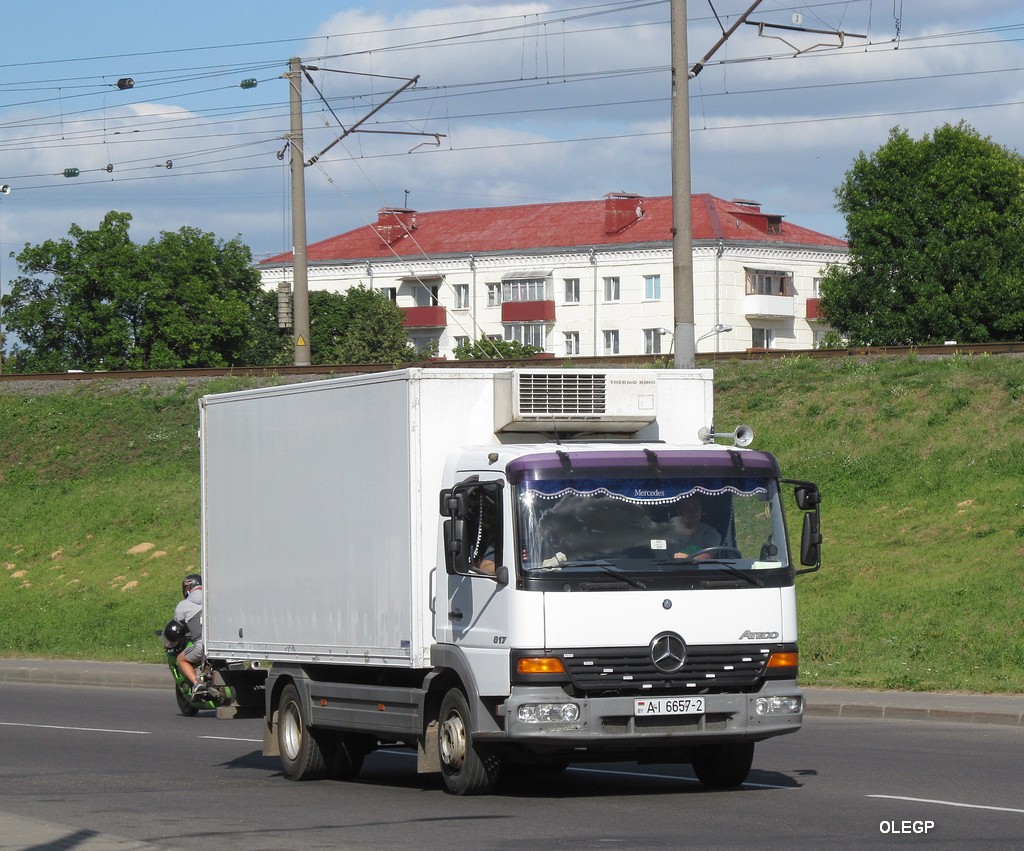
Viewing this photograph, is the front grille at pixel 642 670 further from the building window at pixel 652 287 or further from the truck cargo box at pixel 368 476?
the building window at pixel 652 287

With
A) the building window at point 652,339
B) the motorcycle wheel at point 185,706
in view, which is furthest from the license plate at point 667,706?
the building window at point 652,339

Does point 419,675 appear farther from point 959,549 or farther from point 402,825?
point 959,549

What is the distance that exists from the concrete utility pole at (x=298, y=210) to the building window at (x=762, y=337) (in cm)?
6350

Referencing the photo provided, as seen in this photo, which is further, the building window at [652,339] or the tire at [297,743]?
the building window at [652,339]

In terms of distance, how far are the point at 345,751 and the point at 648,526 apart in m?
3.72

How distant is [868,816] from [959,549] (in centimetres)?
1657

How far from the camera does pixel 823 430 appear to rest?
33.3 meters

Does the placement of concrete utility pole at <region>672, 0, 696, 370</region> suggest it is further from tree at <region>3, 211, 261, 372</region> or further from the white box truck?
tree at <region>3, 211, 261, 372</region>

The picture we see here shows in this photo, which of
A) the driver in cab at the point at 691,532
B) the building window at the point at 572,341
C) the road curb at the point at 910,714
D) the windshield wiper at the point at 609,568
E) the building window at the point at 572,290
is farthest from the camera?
the building window at the point at 572,341

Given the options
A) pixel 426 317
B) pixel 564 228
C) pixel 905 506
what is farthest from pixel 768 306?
pixel 905 506

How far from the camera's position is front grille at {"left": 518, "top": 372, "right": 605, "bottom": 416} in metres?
12.0

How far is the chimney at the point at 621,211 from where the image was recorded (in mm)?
99062

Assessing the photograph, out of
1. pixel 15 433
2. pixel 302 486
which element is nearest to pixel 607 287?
pixel 15 433

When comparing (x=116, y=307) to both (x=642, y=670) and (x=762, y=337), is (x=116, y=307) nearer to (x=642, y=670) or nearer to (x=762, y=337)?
(x=762, y=337)
